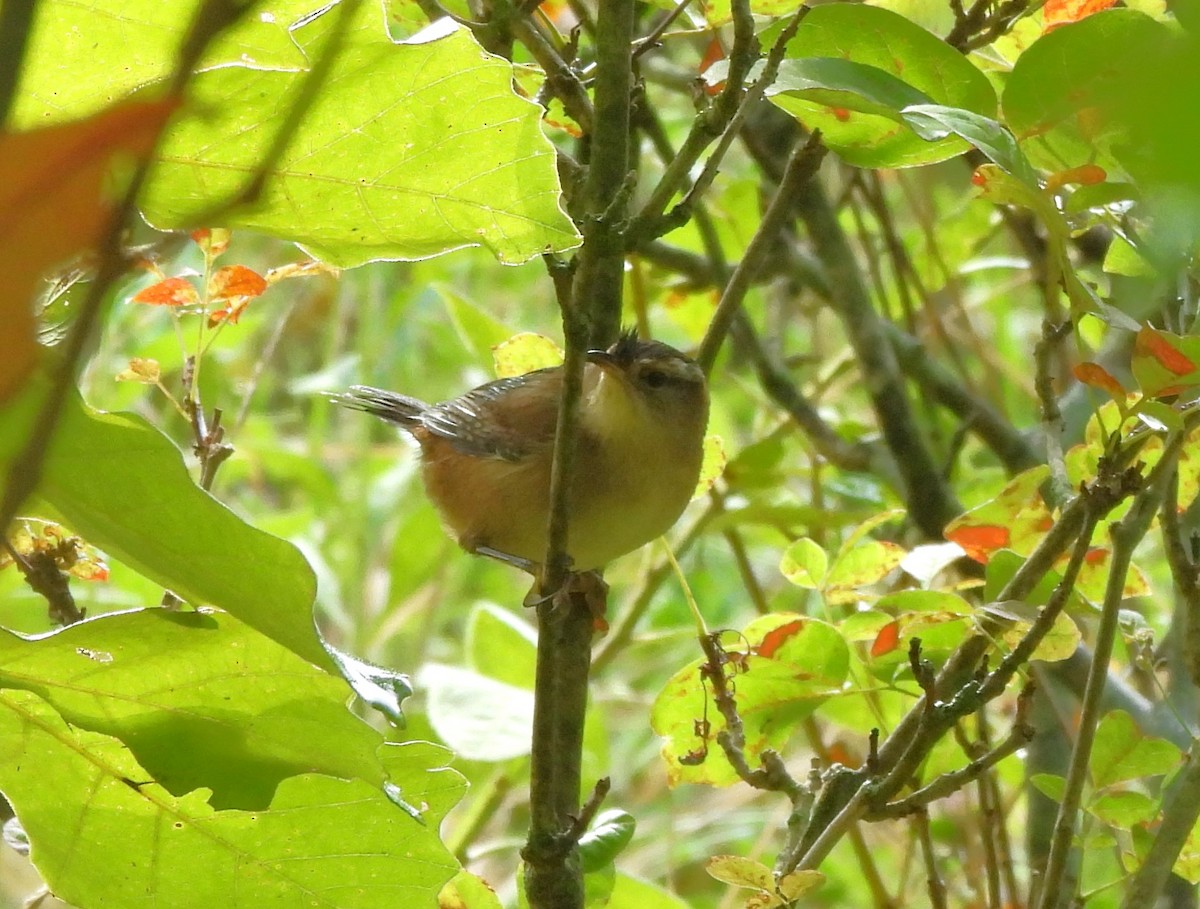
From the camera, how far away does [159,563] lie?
1.15m

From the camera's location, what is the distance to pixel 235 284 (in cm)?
192

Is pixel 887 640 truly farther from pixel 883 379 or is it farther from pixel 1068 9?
pixel 883 379

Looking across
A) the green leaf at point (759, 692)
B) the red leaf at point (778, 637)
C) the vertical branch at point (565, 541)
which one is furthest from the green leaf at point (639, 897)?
the red leaf at point (778, 637)

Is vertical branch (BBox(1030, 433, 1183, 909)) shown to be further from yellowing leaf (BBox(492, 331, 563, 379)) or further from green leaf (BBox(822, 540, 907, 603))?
yellowing leaf (BBox(492, 331, 563, 379))

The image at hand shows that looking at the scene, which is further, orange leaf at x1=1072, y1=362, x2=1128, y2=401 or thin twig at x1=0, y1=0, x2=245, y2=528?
orange leaf at x1=1072, y1=362, x2=1128, y2=401

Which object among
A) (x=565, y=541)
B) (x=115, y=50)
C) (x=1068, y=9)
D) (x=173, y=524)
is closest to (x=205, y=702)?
(x=173, y=524)

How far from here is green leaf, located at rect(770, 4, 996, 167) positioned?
153 cm

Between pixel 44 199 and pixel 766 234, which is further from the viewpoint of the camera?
pixel 766 234

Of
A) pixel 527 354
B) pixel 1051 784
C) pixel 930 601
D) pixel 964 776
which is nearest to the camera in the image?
pixel 964 776

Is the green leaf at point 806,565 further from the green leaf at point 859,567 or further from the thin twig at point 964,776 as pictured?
the thin twig at point 964,776

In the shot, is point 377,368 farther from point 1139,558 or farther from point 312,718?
point 312,718

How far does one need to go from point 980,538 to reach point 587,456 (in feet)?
3.58

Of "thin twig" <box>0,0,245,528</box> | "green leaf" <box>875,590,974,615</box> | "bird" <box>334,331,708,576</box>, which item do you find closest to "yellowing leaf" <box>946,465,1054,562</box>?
"green leaf" <box>875,590,974,615</box>

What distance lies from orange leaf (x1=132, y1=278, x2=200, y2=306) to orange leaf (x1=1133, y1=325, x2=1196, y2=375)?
1221mm
